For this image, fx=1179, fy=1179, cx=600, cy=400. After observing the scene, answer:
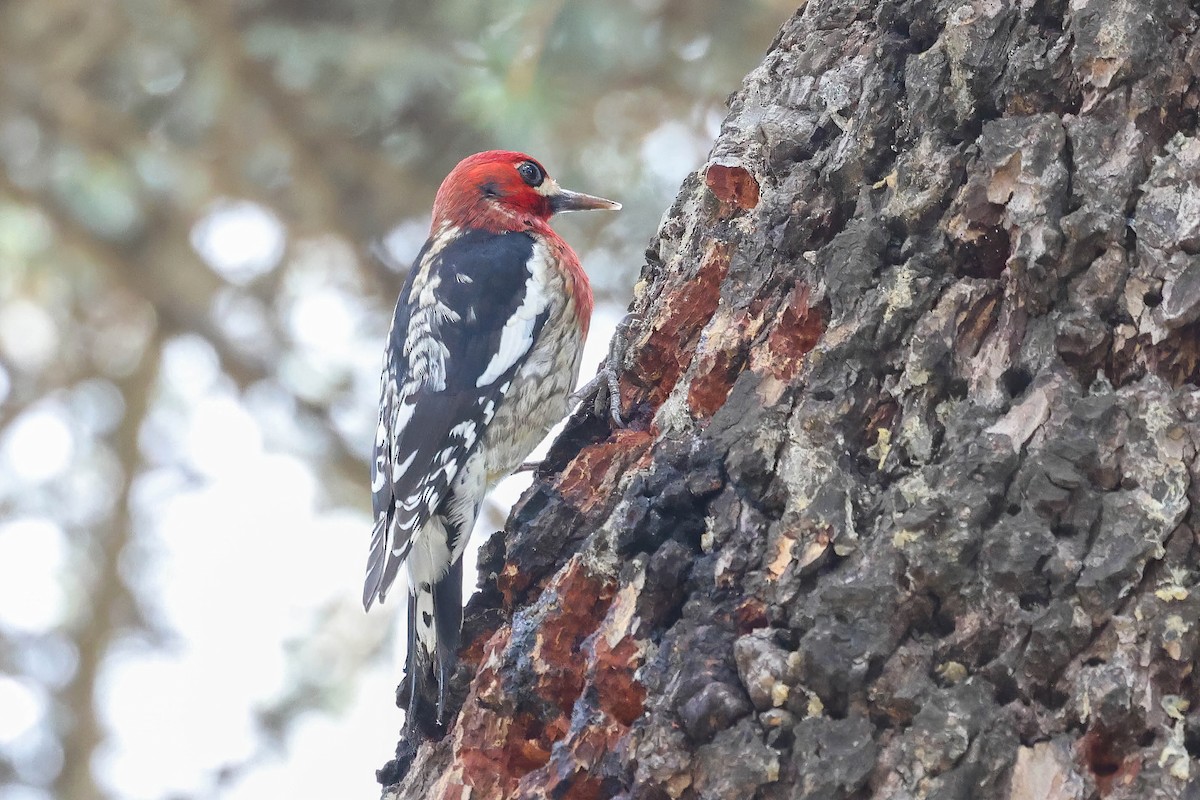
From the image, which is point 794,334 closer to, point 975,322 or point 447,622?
point 975,322

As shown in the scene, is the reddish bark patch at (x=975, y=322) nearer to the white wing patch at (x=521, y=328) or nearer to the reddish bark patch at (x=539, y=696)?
the reddish bark patch at (x=539, y=696)

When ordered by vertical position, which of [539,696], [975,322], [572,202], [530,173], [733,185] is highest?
[530,173]

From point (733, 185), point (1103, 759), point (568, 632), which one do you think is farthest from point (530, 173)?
point (1103, 759)

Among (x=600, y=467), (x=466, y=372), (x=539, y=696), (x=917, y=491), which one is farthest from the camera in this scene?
(x=466, y=372)

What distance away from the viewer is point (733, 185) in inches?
90.2

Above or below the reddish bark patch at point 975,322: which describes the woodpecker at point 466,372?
above

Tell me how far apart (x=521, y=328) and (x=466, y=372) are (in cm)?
21

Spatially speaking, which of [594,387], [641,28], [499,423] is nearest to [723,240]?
[594,387]

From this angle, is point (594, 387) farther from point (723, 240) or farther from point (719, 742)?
point (719, 742)

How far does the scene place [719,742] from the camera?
1.50 metres

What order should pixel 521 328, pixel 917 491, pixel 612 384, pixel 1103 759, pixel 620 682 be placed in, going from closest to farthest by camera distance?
pixel 1103 759
pixel 917 491
pixel 620 682
pixel 612 384
pixel 521 328

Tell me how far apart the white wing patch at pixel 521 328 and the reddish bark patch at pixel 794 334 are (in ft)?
4.61

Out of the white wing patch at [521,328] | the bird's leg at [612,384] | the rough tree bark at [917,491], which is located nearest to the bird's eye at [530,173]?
the white wing patch at [521,328]

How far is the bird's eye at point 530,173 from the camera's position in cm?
383
